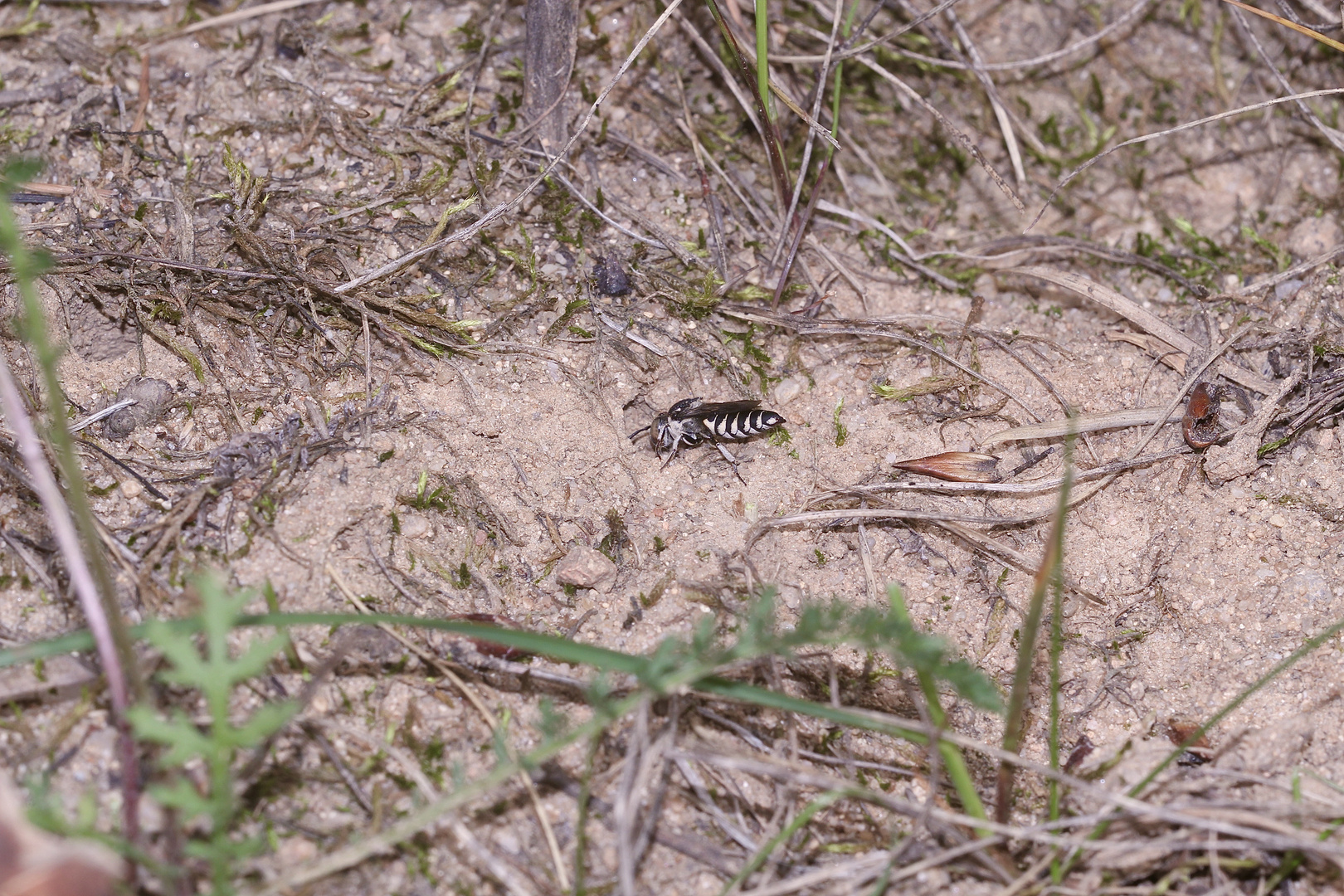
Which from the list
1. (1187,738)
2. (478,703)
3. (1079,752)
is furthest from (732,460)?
(1187,738)

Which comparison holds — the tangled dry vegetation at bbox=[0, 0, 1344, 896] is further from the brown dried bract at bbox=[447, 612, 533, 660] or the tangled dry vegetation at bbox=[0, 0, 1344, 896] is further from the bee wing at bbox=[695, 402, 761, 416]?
the bee wing at bbox=[695, 402, 761, 416]

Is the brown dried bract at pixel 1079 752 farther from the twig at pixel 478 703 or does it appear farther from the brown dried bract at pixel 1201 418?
the twig at pixel 478 703

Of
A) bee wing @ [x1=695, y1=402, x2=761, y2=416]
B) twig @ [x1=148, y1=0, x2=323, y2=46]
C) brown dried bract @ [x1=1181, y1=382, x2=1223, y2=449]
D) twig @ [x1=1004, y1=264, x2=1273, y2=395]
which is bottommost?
bee wing @ [x1=695, y1=402, x2=761, y2=416]

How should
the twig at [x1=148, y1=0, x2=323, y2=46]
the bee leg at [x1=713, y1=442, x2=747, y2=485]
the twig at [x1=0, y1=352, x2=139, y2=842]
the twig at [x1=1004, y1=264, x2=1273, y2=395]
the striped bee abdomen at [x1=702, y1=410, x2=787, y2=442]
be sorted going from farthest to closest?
the twig at [x1=148, y1=0, x2=323, y2=46]
the twig at [x1=1004, y1=264, x2=1273, y2=395]
the bee leg at [x1=713, y1=442, x2=747, y2=485]
the striped bee abdomen at [x1=702, y1=410, x2=787, y2=442]
the twig at [x1=0, y1=352, x2=139, y2=842]

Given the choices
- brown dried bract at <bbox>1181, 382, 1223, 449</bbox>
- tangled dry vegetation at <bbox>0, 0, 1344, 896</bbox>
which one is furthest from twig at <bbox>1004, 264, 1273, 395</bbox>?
brown dried bract at <bbox>1181, 382, 1223, 449</bbox>

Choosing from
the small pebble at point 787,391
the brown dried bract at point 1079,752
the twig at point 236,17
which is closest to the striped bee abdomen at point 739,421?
the small pebble at point 787,391

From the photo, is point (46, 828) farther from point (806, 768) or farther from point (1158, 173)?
point (1158, 173)

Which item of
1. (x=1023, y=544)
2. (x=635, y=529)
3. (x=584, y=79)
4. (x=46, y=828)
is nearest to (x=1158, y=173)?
(x=1023, y=544)

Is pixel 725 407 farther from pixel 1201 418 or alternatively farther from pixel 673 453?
pixel 1201 418
